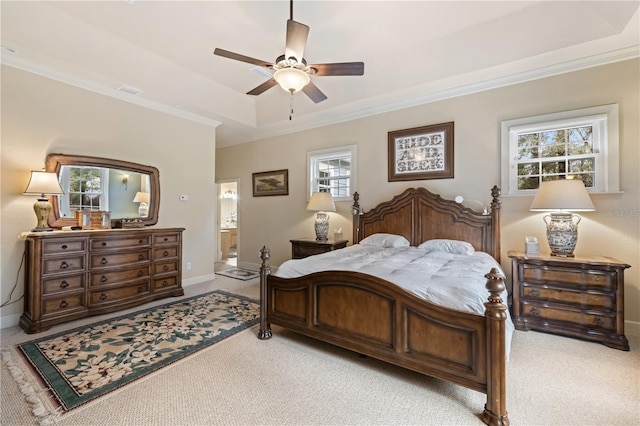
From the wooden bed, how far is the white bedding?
0.07 meters

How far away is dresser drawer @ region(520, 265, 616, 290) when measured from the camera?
104 inches

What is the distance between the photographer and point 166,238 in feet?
13.5

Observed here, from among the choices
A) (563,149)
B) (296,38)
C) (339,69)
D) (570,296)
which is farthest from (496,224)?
(296,38)

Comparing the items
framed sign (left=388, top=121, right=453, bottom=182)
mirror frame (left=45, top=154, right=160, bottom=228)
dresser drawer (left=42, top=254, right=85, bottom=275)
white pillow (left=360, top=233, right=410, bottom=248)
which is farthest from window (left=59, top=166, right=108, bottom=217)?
framed sign (left=388, top=121, right=453, bottom=182)

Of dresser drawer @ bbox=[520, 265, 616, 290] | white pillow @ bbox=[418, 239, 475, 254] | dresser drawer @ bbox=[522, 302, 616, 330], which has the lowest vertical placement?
dresser drawer @ bbox=[522, 302, 616, 330]

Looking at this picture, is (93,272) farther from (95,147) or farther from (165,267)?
(95,147)

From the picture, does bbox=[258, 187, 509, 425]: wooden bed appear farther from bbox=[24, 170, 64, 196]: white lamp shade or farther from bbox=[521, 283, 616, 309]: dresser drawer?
bbox=[24, 170, 64, 196]: white lamp shade

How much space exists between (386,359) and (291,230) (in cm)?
375

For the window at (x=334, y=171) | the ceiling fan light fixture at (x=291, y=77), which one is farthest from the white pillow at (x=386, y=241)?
the ceiling fan light fixture at (x=291, y=77)

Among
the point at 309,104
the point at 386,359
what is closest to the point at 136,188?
the point at 309,104

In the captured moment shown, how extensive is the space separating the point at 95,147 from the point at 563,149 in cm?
607

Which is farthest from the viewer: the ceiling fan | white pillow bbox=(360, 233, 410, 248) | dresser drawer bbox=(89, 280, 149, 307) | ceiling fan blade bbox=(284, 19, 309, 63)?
white pillow bbox=(360, 233, 410, 248)

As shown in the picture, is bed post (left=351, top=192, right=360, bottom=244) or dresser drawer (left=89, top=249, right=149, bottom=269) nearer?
dresser drawer (left=89, top=249, right=149, bottom=269)

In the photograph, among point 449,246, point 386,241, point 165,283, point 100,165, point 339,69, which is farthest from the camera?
point 165,283
